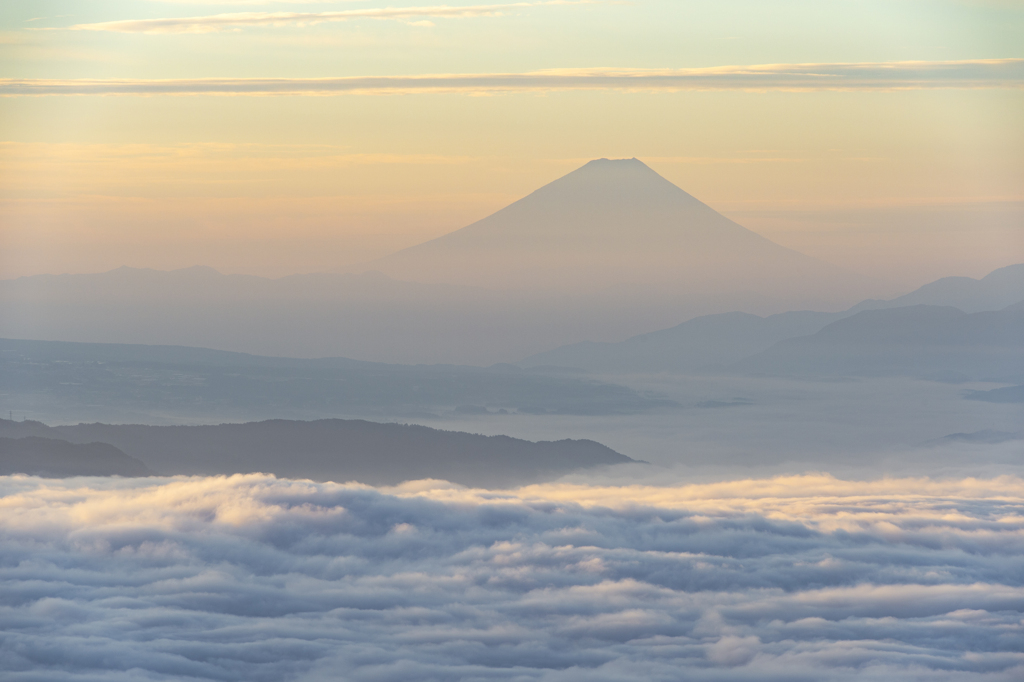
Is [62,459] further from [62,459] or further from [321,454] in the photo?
[321,454]

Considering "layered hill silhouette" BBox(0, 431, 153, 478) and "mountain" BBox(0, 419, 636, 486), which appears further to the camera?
"mountain" BBox(0, 419, 636, 486)

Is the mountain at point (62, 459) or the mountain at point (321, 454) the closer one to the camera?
the mountain at point (62, 459)

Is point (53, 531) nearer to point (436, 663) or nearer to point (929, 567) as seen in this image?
point (436, 663)

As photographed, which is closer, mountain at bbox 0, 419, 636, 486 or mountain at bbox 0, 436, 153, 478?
mountain at bbox 0, 436, 153, 478

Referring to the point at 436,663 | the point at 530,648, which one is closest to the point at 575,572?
the point at 530,648
